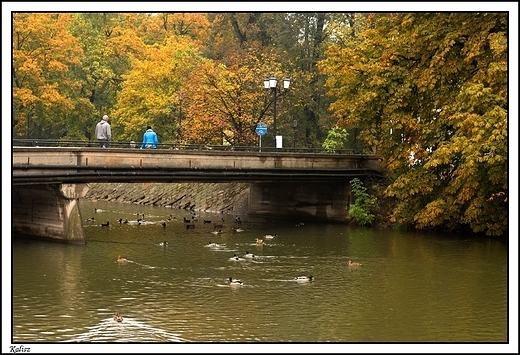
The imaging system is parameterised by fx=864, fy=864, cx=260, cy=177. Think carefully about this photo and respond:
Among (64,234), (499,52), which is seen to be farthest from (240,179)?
(499,52)

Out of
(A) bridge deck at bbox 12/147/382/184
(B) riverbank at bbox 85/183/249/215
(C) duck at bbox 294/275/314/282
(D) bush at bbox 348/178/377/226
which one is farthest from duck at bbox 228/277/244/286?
(B) riverbank at bbox 85/183/249/215

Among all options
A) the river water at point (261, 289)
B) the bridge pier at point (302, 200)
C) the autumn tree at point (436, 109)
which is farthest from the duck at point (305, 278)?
the bridge pier at point (302, 200)

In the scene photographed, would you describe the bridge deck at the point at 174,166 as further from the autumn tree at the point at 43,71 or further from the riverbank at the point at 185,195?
the autumn tree at the point at 43,71

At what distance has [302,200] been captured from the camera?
4125 cm

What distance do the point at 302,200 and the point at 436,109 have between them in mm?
9880

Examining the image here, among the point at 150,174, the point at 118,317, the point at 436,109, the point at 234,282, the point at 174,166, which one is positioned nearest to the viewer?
the point at 118,317

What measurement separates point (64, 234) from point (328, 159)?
1339 cm

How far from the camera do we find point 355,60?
35.5 metres

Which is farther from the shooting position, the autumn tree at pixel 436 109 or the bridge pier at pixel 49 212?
the autumn tree at pixel 436 109

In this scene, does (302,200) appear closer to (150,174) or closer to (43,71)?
(150,174)

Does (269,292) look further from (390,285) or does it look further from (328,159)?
(328,159)

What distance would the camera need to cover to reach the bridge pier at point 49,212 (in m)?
28.9

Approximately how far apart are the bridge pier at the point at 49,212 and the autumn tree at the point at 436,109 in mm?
12118

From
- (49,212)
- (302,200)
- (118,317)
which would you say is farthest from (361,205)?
(118,317)
